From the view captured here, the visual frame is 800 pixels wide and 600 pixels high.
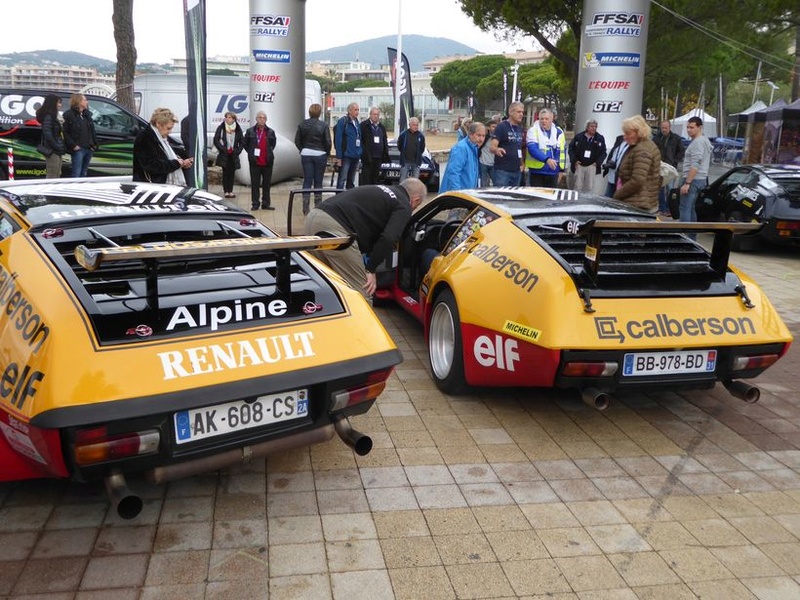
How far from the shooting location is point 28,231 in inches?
130

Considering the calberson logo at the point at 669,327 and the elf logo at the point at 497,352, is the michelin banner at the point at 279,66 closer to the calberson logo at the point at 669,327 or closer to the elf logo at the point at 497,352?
the elf logo at the point at 497,352

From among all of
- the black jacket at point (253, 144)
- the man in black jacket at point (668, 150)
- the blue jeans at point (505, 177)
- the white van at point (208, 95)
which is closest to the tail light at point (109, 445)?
the blue jeans at point (505, 177)

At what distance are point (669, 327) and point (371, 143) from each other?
9.46 metres

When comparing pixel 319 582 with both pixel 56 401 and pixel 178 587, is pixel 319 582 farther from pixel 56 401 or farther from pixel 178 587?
pixel 56 401

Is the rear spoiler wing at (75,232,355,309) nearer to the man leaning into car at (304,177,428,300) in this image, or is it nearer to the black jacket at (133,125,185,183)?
the man leaning into car at (304,177,428,300)

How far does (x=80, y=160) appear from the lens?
1090 centimetres

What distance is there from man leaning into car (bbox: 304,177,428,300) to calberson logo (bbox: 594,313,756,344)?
6.08 ft

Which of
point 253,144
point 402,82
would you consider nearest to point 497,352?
point 253,144

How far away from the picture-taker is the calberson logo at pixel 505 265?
409 cm

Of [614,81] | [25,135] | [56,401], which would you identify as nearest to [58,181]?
[56,401]

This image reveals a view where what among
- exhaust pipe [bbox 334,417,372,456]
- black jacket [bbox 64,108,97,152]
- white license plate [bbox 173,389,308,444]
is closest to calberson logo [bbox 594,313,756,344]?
exhaust pipe [bbox 334,417,372,456]

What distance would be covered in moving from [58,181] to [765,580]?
166 inches

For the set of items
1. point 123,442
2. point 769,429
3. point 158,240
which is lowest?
point 769,429

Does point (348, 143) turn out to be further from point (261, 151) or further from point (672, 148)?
point (672, 148)
